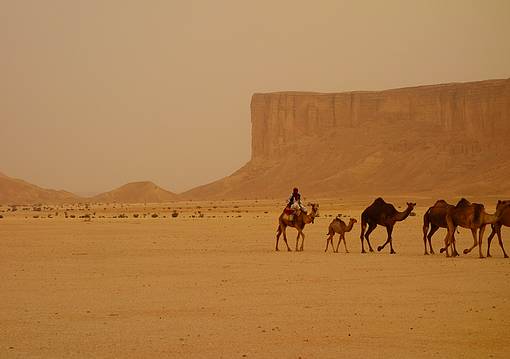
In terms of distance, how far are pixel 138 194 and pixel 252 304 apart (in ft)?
393

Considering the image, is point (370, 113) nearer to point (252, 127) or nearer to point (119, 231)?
point (252, 127)

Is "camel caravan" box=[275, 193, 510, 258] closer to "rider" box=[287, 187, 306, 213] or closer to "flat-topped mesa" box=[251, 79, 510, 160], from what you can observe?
"rider" box=[287, 187, 306, 213]

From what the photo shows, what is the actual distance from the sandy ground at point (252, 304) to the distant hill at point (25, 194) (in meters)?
115

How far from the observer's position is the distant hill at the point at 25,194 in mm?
133625

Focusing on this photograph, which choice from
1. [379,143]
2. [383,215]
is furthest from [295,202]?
[379,143]

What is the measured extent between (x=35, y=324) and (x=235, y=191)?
346 feet

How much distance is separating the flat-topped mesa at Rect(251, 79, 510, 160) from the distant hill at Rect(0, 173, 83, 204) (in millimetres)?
35579

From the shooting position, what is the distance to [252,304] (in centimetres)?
1284

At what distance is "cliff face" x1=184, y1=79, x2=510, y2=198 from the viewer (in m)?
102

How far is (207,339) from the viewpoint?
1009 cm

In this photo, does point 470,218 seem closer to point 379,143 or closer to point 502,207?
point 502,207

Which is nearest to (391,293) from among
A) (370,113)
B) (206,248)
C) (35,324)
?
(35,324)

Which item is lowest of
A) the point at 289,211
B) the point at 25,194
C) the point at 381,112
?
the point at 289,211

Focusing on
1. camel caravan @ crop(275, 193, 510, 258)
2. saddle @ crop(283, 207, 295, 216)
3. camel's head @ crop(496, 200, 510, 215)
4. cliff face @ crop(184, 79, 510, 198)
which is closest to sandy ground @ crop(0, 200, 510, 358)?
camel caravan @ crop(275, 193, 510, 258)
